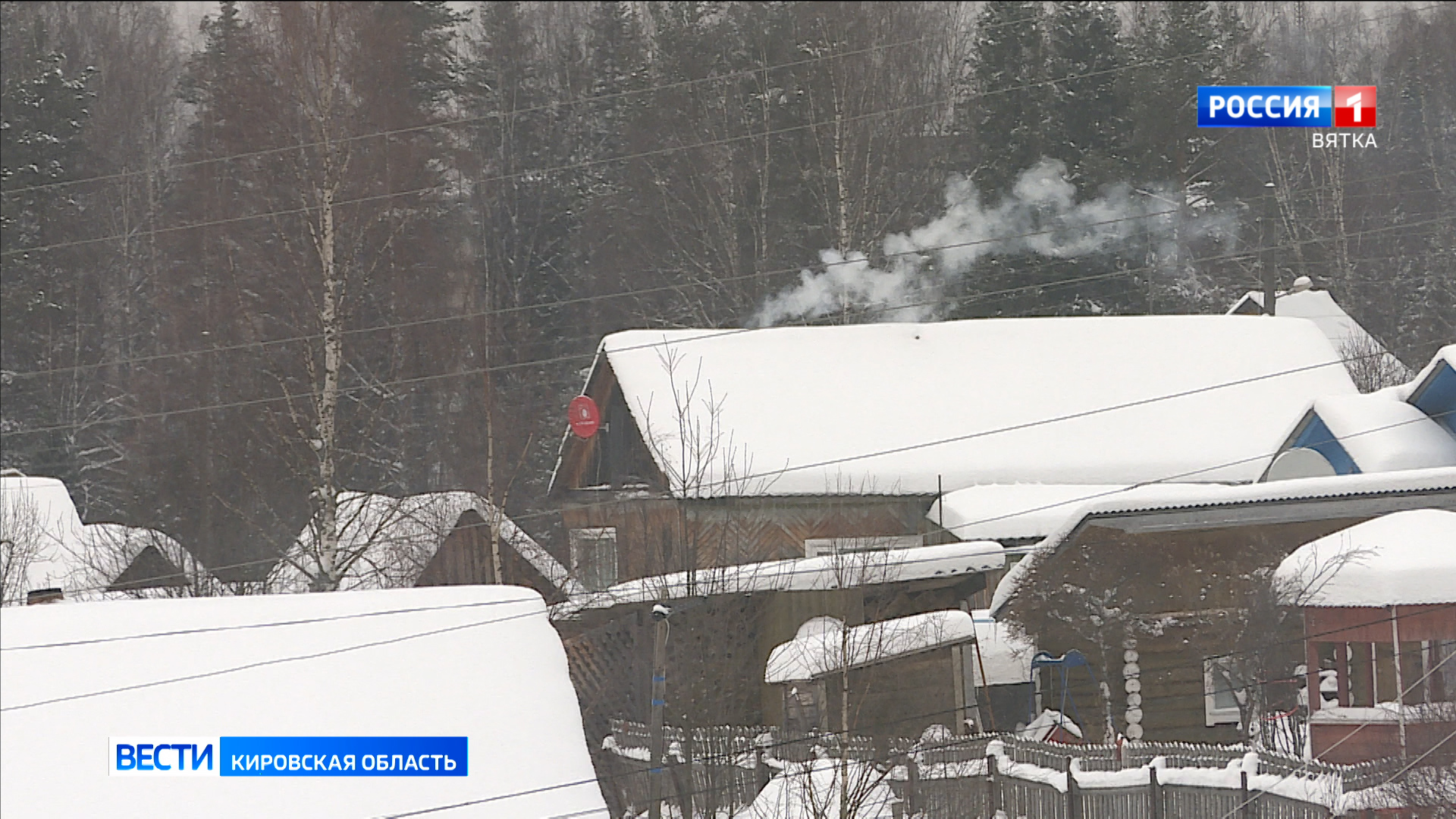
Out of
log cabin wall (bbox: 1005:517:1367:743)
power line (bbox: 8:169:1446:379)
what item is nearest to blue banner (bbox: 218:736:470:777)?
log cabin wall (bbox: 1005:517:1367:743)

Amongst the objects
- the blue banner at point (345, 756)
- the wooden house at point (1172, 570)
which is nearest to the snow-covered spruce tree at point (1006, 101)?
the wooden house at point (1172, 570)

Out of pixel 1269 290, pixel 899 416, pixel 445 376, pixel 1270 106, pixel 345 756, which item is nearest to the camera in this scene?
pixel 345 756

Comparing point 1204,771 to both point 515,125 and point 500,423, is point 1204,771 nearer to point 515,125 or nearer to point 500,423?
point 500,423

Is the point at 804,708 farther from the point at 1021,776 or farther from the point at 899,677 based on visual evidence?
the point at 1021,776

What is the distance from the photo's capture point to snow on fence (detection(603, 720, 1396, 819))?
8.76 metres

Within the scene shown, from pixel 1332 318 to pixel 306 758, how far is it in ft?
57.0

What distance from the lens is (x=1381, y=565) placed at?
10094 millimetres

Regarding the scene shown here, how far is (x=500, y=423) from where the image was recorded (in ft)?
72.1

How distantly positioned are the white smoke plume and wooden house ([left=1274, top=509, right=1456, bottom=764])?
1127 cm

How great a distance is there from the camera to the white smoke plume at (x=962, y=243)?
21.7 m

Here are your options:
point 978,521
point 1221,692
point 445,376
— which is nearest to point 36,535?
point 445,376

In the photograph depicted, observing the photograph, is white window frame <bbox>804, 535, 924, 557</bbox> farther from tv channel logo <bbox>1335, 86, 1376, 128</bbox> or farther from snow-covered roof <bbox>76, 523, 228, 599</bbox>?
snow-covered roof <bbox>76, 523, 228, 599</bbox>

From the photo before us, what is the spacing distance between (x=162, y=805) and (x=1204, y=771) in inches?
265

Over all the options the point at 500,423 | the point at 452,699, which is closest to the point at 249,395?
the point at 500,423
